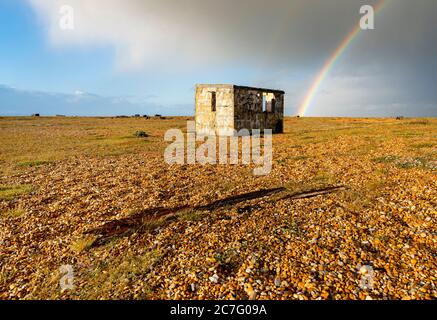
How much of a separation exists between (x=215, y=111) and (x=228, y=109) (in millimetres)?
1693

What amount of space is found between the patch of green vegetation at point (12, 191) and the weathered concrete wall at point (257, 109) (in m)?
22.3

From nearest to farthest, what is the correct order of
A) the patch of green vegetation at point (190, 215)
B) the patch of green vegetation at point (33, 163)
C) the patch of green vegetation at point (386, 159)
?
the patch of green vegetation at point (190, 215)
the patch of green vegetation at point (386, 159)
the patch of green vegetation at point (33, 163)

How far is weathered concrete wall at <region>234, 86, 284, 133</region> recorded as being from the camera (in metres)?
33.0

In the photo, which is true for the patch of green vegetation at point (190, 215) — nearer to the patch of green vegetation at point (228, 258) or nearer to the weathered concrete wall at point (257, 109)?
the patch of green vegetation at point (228, 258)

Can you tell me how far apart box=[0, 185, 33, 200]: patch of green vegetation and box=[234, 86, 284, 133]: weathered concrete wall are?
2226 cm

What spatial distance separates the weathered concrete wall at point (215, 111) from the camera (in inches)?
1281

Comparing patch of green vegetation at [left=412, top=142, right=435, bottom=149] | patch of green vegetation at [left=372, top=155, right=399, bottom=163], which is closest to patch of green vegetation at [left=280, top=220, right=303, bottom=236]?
patch of green vegetation at [left=372, top=155, right=399, bottom=163]

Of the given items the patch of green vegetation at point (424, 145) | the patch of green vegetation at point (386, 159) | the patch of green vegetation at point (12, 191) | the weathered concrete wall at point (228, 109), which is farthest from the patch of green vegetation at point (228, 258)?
the weathered concrete wall at point (228, 109)

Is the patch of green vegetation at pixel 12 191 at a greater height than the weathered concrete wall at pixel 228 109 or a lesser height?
lesser

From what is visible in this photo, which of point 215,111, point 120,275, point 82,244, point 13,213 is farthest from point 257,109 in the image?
point 120,275
